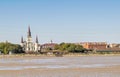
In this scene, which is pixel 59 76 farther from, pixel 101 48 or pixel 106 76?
pixel 101 48

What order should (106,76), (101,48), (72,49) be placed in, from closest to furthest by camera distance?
(106,76)
(72,49)
(101,48)

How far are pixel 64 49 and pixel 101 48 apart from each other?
39.1 metres

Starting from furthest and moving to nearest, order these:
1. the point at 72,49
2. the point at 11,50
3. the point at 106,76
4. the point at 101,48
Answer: the point at 101,48
the point at 72,49
the point at 11,50
the point at 106,76

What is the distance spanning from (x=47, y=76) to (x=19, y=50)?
413 feet

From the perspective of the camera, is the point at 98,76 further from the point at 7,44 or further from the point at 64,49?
the point at 64,49

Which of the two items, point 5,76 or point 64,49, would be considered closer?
point 5,76

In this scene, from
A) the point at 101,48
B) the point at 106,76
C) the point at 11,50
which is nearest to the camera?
the point at 106,76

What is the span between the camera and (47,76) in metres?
27.1

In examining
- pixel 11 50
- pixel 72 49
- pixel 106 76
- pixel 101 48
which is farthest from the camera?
pixel 101 48

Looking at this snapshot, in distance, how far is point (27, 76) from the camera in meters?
27.1

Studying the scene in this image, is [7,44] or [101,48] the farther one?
[101,48]

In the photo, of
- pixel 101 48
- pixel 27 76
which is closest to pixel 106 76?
pixel 27 76

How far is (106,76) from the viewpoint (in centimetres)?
2664

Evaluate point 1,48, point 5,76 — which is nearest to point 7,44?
point 1,48
